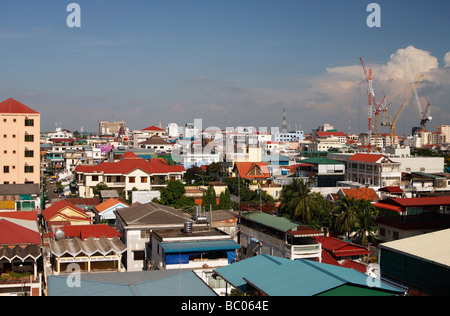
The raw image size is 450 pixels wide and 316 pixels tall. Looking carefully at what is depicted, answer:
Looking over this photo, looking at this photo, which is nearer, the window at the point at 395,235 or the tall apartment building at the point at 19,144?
the window at the point at 395,235

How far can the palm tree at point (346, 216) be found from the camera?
64.0 ft

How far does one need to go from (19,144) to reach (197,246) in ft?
61.2

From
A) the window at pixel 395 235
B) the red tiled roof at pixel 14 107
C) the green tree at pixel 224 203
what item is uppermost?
the red tiled roof at pixel 14 107

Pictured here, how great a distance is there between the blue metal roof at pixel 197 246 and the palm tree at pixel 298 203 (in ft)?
31.2

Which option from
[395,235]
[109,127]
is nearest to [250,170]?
[395,235]

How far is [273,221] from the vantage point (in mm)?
13883

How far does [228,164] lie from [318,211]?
17.3 meters

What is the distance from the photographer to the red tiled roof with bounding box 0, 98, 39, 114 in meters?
26.5

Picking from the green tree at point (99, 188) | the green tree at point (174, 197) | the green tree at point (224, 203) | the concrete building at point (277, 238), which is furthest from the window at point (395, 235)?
the green tree at point (99, 188)

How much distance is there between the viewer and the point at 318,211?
2177 cm

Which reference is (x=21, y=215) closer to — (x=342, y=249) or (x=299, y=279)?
(x=342, y=249)

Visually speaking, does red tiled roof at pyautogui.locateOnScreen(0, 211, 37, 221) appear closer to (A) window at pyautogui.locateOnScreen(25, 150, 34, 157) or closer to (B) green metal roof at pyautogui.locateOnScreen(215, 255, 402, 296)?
(A) window at pyautogui.locateOnScreen(25, 150, 34, 157)

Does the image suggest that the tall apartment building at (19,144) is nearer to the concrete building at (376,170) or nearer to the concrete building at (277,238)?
the concrete building at (277,238)
